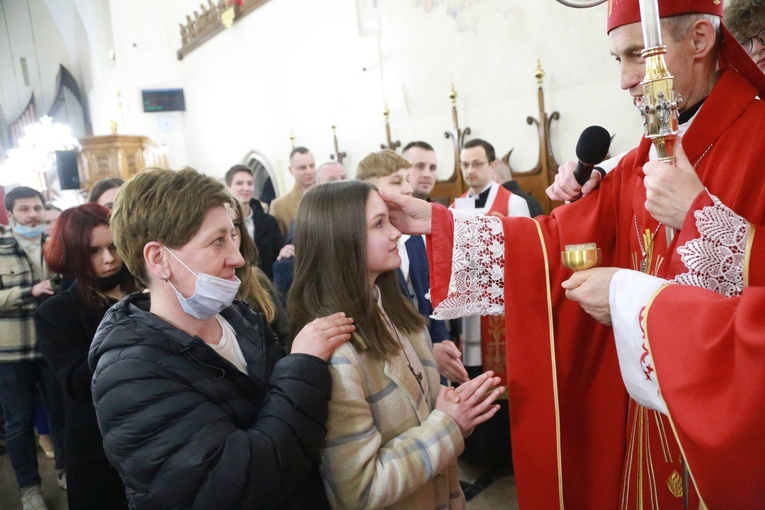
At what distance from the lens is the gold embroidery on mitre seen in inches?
59.4

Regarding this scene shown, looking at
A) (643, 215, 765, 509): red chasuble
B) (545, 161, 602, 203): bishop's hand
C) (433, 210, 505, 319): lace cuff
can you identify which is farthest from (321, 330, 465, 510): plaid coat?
(545, 161, 602, 203): bishop's hand

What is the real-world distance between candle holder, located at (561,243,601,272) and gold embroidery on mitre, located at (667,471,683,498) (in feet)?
2.24

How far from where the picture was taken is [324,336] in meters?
1.46

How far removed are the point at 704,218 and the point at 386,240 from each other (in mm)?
815

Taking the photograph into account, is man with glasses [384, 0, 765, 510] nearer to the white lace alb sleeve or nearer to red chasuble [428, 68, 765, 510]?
red chasuble [428, 68, 765, 510]

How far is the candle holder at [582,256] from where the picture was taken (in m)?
1.27

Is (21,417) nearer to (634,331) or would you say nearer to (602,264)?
(602,264)

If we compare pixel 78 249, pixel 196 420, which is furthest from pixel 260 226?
pixel 196 420

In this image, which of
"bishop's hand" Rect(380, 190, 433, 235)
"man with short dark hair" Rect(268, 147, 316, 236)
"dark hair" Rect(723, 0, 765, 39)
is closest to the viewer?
"bishop's hand" Rect(380, 190, 433, 235)

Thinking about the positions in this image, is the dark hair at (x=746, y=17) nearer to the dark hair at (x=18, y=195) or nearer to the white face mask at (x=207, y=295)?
the white face mask at (x=207, y=295)

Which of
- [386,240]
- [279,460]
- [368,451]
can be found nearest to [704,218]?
[386,240]

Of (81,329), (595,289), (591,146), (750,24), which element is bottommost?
(81,329)

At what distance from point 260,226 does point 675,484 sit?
3.68m

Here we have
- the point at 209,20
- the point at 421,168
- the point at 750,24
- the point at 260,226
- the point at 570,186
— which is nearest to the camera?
the point at 570,186
